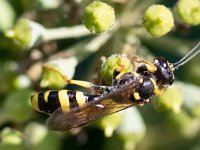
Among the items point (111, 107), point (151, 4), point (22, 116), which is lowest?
point (111, 107)

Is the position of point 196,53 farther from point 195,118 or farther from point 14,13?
point 14,13

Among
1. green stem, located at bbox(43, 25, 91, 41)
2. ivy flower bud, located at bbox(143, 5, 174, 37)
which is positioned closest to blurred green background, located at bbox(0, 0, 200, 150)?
green stem, located at bbox(43, 25, 91, 41)

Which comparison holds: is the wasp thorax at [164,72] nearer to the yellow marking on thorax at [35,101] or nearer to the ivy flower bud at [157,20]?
the ivy flower bud at [157,20]

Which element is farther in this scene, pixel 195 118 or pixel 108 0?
pixel 195 118

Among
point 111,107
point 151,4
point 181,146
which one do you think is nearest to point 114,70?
point 111,107

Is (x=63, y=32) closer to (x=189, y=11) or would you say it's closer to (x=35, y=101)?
(x=35, y=101)

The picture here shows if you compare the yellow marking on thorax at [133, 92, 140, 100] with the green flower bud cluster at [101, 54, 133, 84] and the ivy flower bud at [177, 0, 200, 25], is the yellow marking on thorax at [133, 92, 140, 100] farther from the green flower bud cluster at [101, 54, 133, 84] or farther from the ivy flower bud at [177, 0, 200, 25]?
the ivy flower bud at [177, 0, 200, 25]

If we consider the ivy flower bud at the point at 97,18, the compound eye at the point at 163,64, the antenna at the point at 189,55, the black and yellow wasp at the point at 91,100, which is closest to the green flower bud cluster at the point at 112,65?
the black and yellow wasp at the point at 91,100

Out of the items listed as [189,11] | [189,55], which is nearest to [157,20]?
[189,11]
